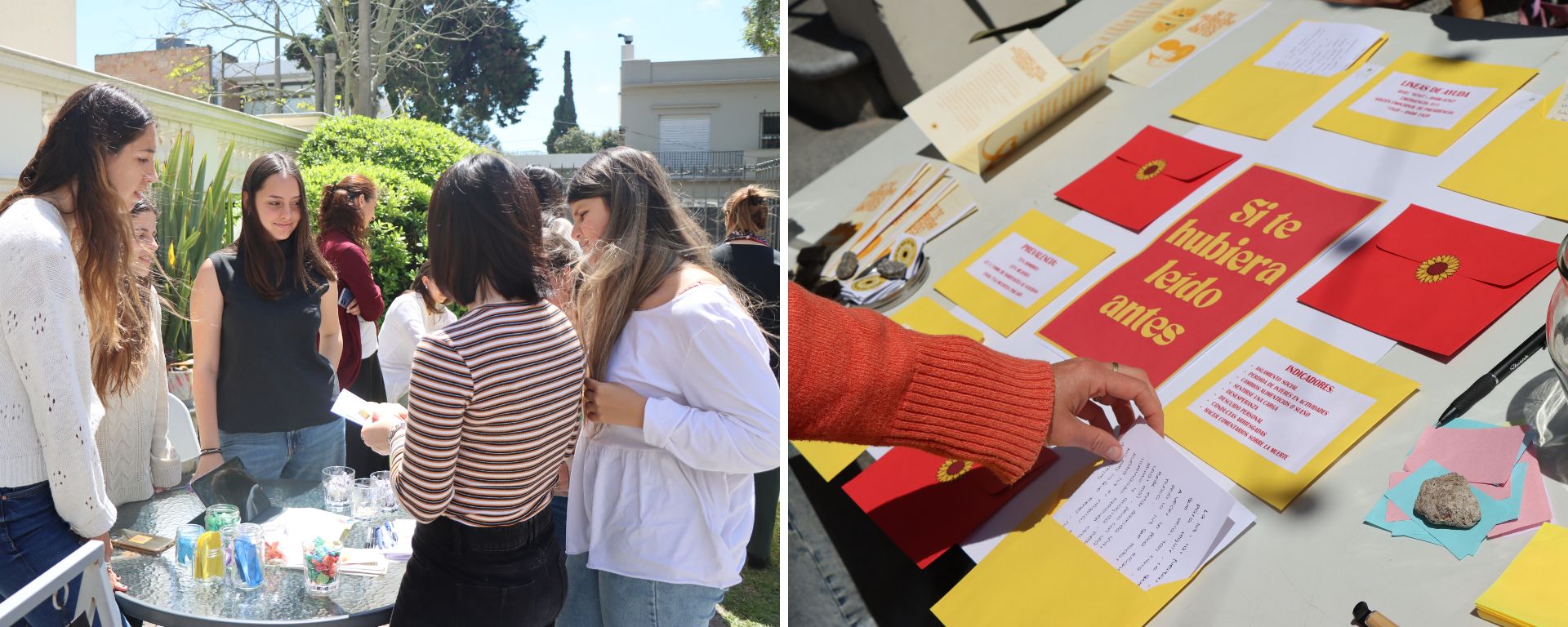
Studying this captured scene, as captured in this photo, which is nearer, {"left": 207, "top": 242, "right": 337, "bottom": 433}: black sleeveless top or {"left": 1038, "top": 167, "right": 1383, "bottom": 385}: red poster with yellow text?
{"left": 1038, "top": 167, "right": 1383, "bottom": 385}: red poster with yellow text

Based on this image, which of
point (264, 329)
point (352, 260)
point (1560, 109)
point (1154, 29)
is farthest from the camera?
point (352, 260)

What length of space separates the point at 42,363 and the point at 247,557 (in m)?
0.36

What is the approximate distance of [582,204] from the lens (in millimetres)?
1179

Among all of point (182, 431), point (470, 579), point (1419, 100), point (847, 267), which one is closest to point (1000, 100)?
point (847, 267)

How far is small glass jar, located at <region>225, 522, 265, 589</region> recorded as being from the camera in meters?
1.24

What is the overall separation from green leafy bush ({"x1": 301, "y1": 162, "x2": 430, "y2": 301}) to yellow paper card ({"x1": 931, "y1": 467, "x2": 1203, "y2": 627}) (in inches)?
57.0

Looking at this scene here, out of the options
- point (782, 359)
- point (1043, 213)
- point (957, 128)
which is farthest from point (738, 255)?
point (782, 359)

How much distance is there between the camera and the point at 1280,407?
831 mm

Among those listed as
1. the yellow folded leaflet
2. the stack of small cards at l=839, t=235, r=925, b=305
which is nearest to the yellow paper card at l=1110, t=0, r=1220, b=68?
the stack of small cards at l=839, t=235, r=925, b=305

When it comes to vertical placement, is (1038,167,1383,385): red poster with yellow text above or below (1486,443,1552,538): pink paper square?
Answer: above

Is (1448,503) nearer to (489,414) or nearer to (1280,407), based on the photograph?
(1280,407)

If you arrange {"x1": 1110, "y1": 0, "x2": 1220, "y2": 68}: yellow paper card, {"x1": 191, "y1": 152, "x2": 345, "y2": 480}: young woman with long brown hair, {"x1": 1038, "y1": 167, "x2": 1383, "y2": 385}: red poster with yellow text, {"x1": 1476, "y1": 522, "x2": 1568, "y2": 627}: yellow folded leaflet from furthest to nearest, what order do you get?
{"x1": 191, "y1": 152, "x2": 345, "y2": 480}: young woman with long brown hair < {"x1": 1110, "y1": 0, "x2": 1220, "y2": 68}: yellow paper card < {"x1": 1038, "y1": 167, "x2": 1383, "y2": 385}: red poster with yellow text < {"x1": 1476, "y1": 522, "x2": 1568, "y2": 627}: yellow folded leaflet

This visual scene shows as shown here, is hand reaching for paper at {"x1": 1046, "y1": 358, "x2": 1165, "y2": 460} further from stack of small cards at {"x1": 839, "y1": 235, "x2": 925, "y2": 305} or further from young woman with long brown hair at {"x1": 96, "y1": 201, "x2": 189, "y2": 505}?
→ young woman with long brown hair at {"x1": 96, "y1": 201, "x2": 189, "y2": 505}

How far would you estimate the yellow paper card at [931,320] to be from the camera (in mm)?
1087
